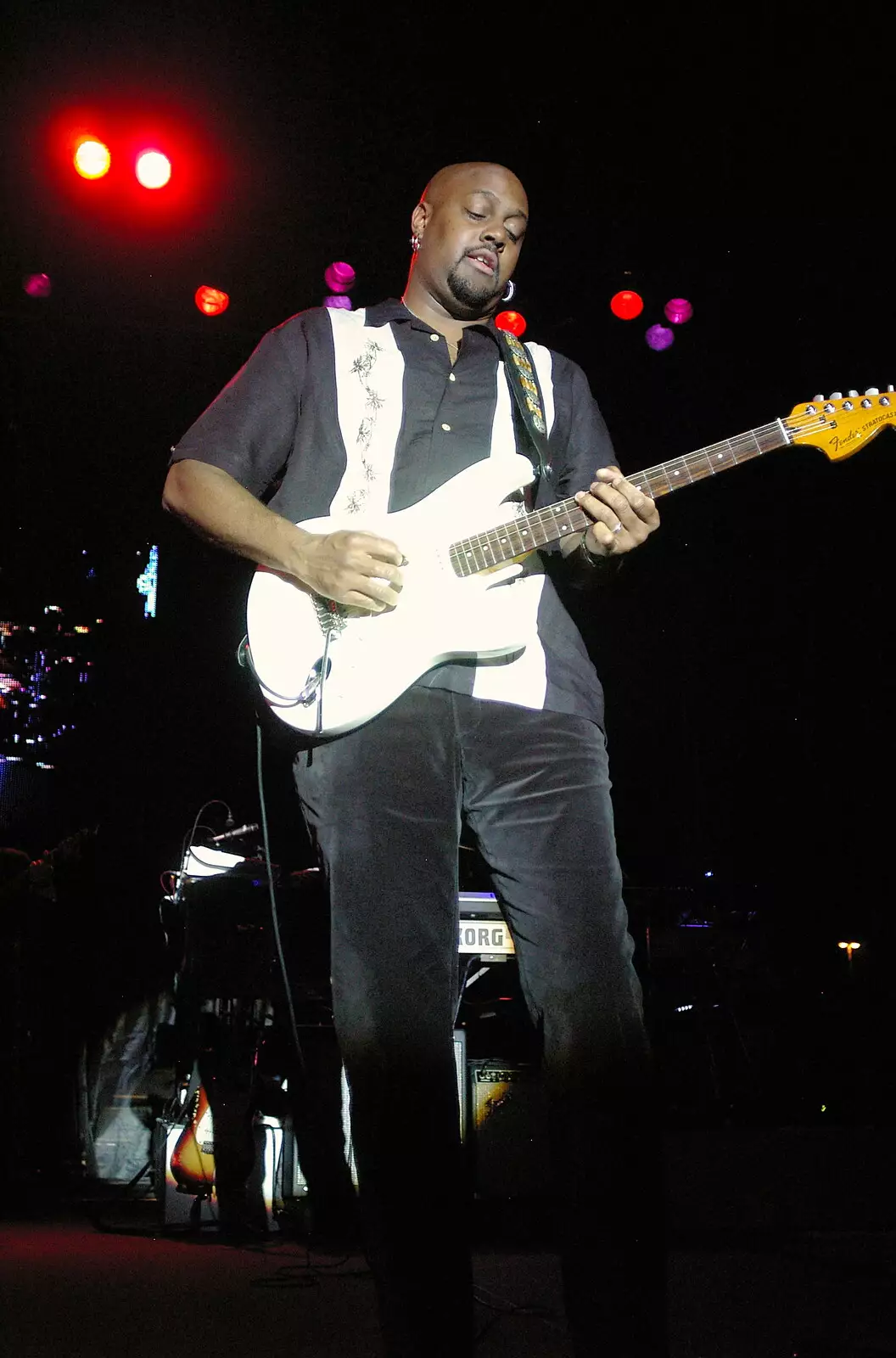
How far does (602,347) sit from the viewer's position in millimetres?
6414

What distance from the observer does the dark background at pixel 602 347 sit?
16.1 ft

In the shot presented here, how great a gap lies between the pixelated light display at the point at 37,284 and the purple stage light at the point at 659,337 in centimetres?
329

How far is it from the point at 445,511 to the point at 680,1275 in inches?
110

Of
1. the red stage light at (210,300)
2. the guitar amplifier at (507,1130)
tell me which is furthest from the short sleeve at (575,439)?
the red stage light at (210,300)

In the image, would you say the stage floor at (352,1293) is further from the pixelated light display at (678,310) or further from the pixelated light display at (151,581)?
the pixelated light display at (678,310)

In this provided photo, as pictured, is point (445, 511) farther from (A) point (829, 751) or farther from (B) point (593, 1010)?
(A) point (829, 751)

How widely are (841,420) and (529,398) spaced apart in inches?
33.3

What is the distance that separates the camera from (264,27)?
481 cm

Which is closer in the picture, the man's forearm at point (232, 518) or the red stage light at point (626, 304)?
the man's forearm at point (232, 518)

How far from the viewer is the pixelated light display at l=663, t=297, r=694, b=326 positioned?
6117 mm

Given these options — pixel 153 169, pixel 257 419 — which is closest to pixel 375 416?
pixel 257 419

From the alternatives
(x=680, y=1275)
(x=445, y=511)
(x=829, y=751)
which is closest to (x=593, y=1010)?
(x=445, y=511)

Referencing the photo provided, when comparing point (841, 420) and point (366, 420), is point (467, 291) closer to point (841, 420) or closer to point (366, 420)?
point (366, 420)

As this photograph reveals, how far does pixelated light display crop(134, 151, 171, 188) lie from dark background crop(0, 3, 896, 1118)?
4.6 inches
